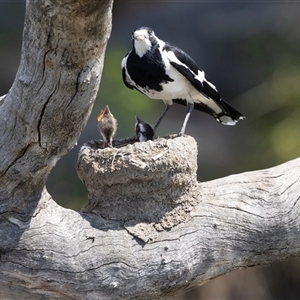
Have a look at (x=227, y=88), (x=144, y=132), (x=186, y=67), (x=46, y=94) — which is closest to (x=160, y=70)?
(x=186, y=67)

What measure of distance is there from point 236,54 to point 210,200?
6206mm

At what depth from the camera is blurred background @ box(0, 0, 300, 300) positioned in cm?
661

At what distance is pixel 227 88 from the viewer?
934cm

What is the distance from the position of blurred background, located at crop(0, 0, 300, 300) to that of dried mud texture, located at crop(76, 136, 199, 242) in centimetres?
259

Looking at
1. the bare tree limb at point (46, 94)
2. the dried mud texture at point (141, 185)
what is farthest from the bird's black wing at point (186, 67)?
the bare tree limb at point (46, 94)

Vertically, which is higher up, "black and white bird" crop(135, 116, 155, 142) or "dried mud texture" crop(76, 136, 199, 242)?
"black and white bird" crop(135, 116, 155, 142)

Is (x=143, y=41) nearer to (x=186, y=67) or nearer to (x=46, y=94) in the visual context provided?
(x=186, y=67)

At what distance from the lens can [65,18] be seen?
229 centimetres

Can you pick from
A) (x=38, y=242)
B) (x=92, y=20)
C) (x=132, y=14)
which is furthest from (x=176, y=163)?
(x=132, y=14)

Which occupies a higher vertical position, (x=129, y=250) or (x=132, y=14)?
(x=132, y=14)

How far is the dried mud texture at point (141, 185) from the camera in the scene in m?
3.31

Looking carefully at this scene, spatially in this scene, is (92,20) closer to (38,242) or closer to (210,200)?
(38,242)

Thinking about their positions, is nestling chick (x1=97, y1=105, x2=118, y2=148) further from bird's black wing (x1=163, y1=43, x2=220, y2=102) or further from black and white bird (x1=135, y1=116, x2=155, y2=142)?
bird's black wing (x1=163, y1=43, x2=220, y2=102)

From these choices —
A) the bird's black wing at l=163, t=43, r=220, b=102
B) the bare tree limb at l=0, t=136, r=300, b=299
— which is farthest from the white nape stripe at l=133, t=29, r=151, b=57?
the bare tree limb at l=0, t=136, r=300, b=299
